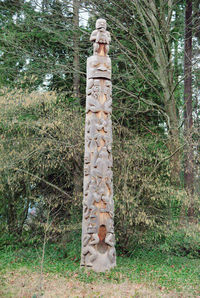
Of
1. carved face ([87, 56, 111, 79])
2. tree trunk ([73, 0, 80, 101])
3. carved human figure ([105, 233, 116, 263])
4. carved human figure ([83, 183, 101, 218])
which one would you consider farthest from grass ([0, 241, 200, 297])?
tree trunk ([73, 0, 80, 101])

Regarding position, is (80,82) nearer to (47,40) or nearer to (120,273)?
(47,40)

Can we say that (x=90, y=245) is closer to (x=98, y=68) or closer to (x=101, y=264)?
(x=101, y=264)

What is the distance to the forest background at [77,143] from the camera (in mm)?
7891

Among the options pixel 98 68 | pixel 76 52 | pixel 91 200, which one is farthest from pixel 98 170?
pixel 76 52

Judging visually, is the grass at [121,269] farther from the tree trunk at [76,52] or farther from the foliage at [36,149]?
the tree trunk at [76,52]

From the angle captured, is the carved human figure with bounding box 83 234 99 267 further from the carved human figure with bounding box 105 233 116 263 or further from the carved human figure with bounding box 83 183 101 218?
the carved human figure with bounding box 83 183 101 218

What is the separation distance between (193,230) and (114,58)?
536cm

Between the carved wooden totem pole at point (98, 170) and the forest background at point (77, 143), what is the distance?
1.08 m

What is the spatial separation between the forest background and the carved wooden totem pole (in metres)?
1.08

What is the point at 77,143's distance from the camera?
8.63 meters

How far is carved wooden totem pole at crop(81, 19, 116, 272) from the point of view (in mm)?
6203

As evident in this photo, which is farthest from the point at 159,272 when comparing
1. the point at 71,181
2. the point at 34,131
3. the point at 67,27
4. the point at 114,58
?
the point at 67,27

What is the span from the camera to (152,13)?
973 centimetres

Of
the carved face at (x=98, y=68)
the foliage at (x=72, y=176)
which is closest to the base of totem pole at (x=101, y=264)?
the foliage at (x=72, y=176)
